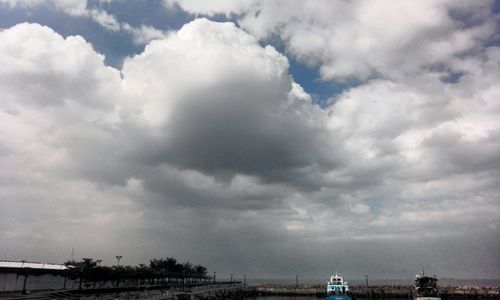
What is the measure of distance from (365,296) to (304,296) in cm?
2058

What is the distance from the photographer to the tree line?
78.8 m

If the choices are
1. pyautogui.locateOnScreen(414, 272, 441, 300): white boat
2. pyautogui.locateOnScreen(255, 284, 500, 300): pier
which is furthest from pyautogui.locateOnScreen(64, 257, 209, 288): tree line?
pyautogui.locateOnScreen(414, 272, 441, 300): white boat

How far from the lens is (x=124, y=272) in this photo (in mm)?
96625

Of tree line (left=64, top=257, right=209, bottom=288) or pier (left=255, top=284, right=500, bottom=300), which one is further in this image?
pier (left=255, top=284, right=500, bottom=300)

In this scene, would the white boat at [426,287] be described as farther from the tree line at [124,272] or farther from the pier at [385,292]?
the tree line at [124,272]

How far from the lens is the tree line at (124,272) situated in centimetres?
7881

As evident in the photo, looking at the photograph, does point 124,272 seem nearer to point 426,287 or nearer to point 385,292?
point 426,287

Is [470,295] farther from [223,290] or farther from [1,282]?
[1,282]

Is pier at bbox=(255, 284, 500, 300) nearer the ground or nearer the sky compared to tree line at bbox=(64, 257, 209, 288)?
nearer the ground

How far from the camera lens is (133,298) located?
6425 centimetres

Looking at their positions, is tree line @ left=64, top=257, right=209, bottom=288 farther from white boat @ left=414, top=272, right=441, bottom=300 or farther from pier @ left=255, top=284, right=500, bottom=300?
white boat @ left=414, top=272, right=441, bottom=300

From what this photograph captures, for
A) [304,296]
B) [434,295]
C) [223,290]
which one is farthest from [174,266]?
[434,295]

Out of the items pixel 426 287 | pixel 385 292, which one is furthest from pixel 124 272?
pixel 385 292

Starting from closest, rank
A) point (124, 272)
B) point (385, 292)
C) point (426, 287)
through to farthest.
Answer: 1. point (426, 287)
2. point (124, 272)
3. point (385, 292)
